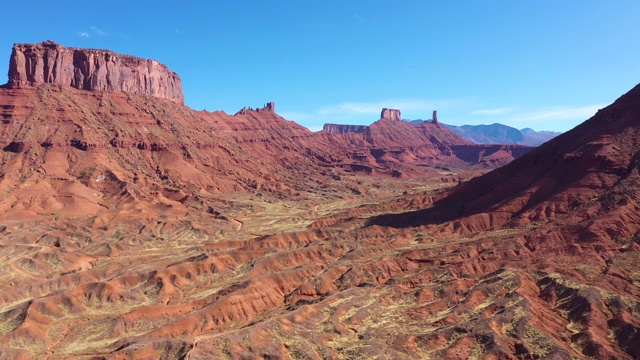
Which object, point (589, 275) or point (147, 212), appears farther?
point (147, 212)

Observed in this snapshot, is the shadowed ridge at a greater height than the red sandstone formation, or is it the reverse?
the shadowed ridge

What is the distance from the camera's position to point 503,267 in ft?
263

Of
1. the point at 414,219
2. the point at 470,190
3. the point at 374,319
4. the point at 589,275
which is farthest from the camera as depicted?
the point at 470,190

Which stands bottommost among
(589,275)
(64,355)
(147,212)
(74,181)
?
(64,355)

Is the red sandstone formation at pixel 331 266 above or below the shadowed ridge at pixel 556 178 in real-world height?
below

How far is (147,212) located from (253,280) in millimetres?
80353

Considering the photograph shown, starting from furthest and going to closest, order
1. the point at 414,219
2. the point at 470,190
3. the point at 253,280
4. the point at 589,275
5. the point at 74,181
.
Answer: the point at 74,181 < the point at 470,190 < the point at 414,219 < the point at 253,280 < the point at 589,275

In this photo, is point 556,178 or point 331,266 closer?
point 331,266

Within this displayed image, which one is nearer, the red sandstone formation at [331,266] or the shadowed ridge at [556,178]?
the red sandstone formation at [331,266]

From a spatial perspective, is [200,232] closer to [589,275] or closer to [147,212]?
[147,212]

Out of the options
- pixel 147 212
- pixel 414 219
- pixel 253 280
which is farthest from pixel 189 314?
pixel 147 212

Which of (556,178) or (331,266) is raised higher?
(556,178)

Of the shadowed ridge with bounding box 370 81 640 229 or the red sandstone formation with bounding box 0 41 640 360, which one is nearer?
the red sandstone formation with bounding box 0 41 640 360

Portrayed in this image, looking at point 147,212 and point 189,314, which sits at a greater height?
point 147,212
